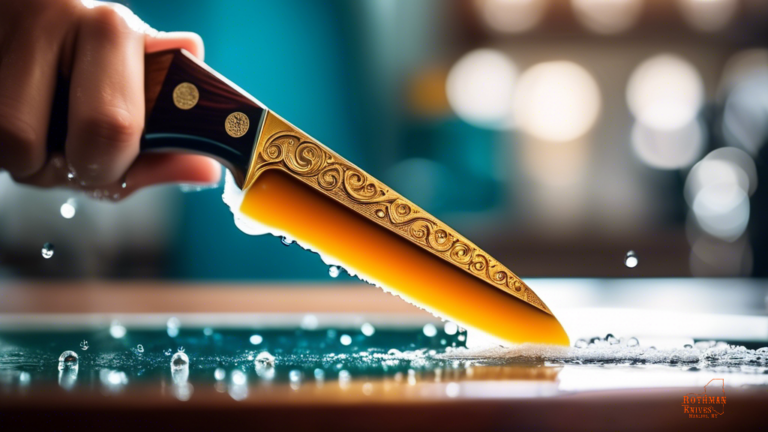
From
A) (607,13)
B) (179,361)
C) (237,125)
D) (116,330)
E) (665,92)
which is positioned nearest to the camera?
(179,361)

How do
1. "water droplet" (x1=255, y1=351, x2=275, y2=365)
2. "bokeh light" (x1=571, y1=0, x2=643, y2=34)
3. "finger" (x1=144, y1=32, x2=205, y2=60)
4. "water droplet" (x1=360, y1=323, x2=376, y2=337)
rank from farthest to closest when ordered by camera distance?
1. "bokeh light" (x1=571, y1=0, x2=643, y2=34)
2. "water droplet" (x1=360, y1=323, x2=376, y2=337)
3. "finger" (x1=144, y1=32, x2=205, y2=60)
4. "water droplet" (x1=255, y1=351, x2=275, y2=365)

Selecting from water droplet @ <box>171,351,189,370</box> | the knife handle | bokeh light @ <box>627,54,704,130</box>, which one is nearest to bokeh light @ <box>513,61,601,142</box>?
bokeh light @ <box>627,54,704,130</box>

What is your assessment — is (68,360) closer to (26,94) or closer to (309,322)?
(26,94)

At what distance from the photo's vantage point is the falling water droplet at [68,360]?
0.38m

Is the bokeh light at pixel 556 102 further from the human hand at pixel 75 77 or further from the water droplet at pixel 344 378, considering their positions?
the water droplet at pixel 344 378

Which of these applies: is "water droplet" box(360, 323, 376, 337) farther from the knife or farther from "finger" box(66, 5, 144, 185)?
"finger" box(66, 5, 144, 185)

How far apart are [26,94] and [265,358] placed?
32 centimetres

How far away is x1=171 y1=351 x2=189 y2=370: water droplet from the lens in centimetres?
39

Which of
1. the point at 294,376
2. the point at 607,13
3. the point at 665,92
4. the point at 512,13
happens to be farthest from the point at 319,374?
the point at 665,92

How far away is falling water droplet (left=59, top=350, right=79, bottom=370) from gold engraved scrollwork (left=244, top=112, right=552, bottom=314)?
0.20 meters

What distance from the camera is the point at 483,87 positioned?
3.02 meters

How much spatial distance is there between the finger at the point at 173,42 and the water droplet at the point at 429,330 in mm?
414

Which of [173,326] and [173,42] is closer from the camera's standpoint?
[173,42]

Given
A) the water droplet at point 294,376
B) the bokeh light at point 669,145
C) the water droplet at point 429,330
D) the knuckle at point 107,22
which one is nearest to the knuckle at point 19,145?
the knuckle at point 107,22
